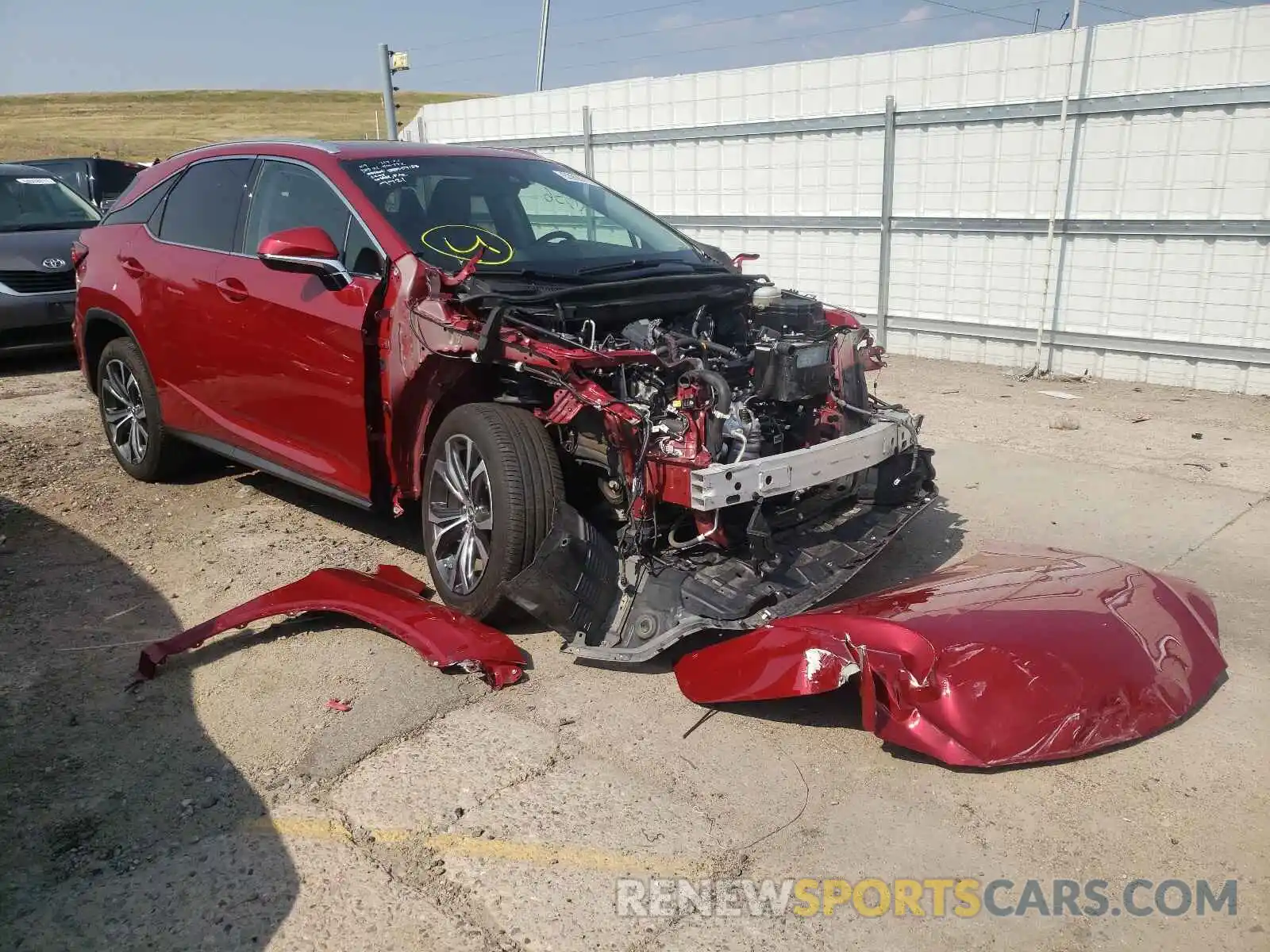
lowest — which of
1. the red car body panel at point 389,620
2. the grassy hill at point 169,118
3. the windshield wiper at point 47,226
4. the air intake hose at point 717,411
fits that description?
the red car body panel at point 389,620

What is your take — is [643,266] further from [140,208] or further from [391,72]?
[391,72]

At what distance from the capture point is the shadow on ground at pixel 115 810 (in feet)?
8.74

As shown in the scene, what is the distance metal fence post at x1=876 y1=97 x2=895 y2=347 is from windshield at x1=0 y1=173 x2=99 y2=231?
833 centimetres

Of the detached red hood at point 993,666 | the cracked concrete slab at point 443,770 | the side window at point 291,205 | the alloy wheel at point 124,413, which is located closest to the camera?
the cracked concrete slab at point 443,770

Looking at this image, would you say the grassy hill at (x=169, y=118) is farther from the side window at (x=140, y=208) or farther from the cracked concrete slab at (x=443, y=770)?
the cracked concrete slab at (x=443, y=770)

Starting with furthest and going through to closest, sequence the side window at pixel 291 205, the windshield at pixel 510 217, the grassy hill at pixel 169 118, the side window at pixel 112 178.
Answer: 1. the grassy hill at pixel 169 118
2. the side window at pixel 112 178
3. the side window at pixel 291 205
4. the windshield at pixel 510 217

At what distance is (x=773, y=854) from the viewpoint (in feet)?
9.45

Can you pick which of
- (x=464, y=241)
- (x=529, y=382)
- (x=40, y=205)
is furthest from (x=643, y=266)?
(x=40, y=205)

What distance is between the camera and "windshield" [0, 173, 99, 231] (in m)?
10.7

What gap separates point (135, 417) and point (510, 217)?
2924 mm

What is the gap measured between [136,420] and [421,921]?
4697 mm

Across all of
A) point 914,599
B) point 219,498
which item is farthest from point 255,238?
point 914,599

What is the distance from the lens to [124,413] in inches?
254

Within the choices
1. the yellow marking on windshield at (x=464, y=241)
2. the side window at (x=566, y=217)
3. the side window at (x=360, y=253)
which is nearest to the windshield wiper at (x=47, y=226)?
the side window at (x=566, y=217)
